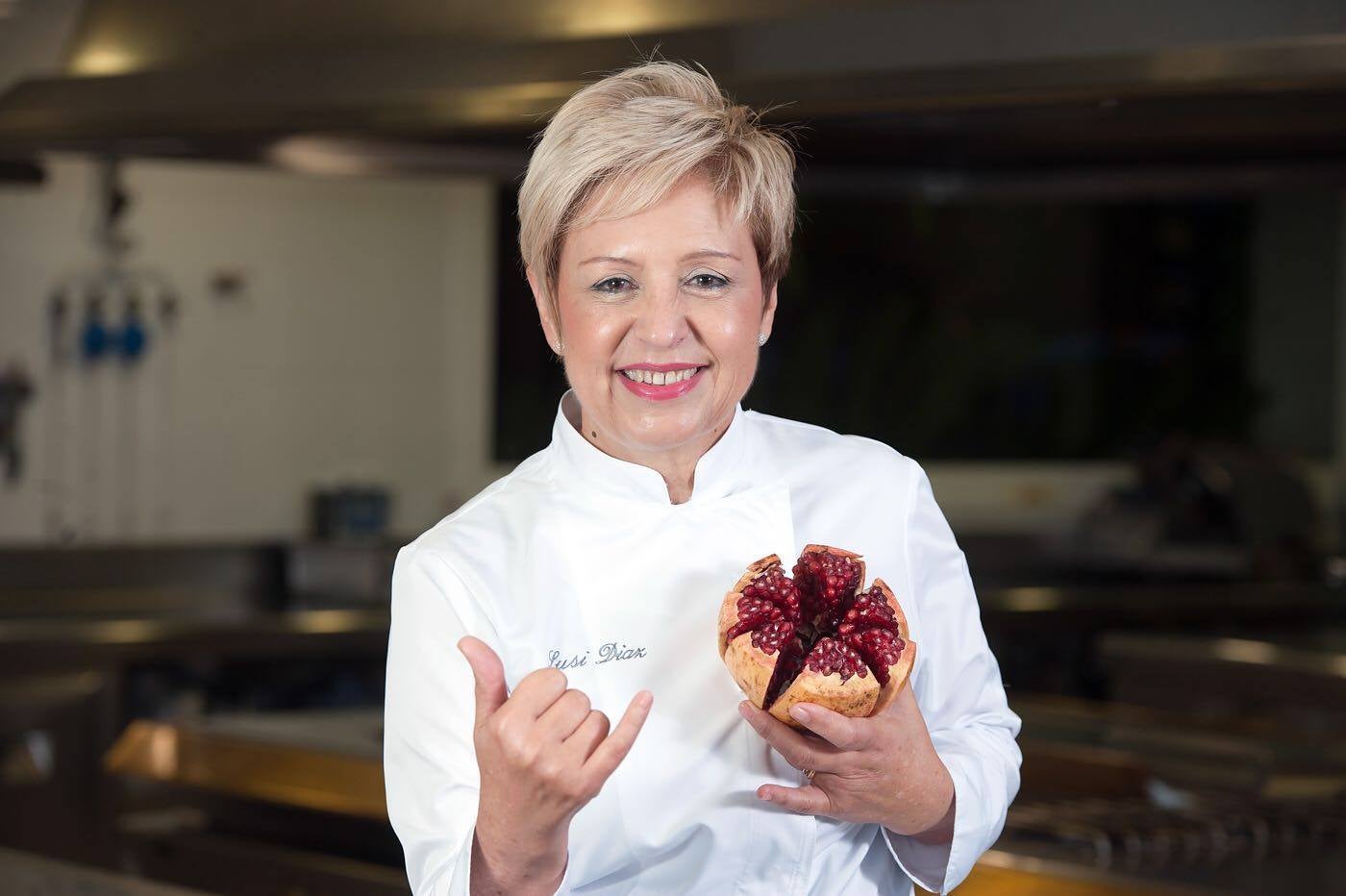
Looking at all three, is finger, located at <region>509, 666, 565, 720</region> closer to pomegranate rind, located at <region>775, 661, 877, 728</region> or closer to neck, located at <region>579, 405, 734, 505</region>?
pomegranate rind, located at <region>775, 661, 877, 728</region>

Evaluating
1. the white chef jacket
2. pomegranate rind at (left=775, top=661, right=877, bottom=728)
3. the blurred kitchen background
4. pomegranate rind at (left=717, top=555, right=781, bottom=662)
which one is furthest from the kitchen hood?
pomegranate rind at (left=775, top=661, right=877, bottom=728)

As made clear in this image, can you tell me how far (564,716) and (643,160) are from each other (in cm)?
39

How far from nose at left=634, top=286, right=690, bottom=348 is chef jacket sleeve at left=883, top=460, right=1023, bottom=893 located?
0.26 m

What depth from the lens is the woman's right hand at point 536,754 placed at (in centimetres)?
89

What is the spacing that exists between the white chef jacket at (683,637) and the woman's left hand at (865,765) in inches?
2.4

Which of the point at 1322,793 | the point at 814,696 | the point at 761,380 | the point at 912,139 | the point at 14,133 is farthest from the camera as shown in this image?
the point at 761,380

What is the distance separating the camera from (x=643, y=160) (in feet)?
3.49

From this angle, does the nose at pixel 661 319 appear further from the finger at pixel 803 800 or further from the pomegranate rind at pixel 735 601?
the finger at pixel 803 800

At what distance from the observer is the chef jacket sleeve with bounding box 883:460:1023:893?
3.73 ft

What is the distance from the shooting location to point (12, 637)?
11.7 ft

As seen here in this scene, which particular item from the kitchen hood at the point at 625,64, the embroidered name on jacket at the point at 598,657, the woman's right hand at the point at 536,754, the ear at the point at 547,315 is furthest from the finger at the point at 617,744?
the kitchen hood at the point at 625,64

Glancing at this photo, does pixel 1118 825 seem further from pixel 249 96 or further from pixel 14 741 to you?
pixel 14 741

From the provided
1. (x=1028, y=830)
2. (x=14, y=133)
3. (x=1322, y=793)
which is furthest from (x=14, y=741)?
(x=1322, y=793)

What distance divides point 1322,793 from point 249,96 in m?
1.88
